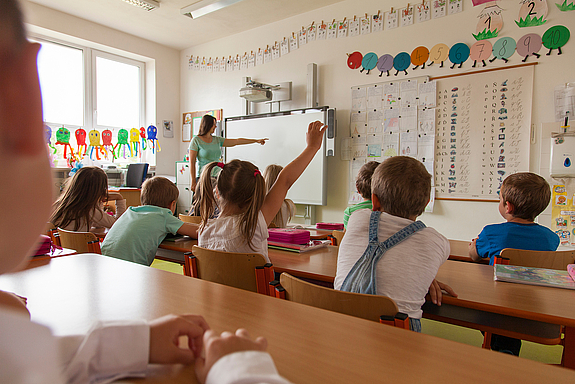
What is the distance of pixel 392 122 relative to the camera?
4.18 m

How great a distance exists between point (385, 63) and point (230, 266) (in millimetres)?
3607

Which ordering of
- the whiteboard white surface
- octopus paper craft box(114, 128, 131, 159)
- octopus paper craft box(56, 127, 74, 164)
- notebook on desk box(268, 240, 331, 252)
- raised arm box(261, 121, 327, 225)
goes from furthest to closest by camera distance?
octopus paper craft box(114, 128, 131, 159) < octopus paper craft box(56, 127, 74, 164) < the whiteboard white surface < notebook on desk box(268, 240, 331, 252) < raised arm box(261, 121, 327, 225)

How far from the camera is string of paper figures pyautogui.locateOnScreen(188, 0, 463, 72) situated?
392cm

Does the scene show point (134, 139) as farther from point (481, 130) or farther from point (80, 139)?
point (481, 130)

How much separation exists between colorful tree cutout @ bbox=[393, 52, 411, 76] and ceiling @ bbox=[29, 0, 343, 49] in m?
1.20

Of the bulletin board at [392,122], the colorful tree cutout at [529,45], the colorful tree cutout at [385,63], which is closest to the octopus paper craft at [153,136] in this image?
the bulletin board at [392,122]

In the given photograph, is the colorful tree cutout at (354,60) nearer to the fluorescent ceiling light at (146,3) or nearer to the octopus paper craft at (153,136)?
the fluorescent ceiling light at (146,3)

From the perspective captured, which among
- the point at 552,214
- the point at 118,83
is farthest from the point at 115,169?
the point at 552,214

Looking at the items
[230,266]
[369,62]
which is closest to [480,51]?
[369,62]

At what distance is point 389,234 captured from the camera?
1.18 metres

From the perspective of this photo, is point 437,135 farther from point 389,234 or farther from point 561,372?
point 561,372

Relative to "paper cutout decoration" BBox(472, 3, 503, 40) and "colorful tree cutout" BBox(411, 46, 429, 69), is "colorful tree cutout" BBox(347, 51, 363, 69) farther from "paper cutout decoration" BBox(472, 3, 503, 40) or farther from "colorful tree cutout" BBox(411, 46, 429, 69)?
"paper cutout decoration" BBox(472, 3, 503, 40)

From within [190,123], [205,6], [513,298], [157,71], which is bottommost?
[513,298]

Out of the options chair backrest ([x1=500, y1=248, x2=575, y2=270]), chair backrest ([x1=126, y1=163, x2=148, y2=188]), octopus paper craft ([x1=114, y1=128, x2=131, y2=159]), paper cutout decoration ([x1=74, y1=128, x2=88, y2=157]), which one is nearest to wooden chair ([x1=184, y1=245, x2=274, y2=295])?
chair backrest ([x1=500, y1=248, x2=575, y2=270])
